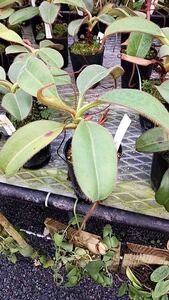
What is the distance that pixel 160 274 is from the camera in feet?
2.46

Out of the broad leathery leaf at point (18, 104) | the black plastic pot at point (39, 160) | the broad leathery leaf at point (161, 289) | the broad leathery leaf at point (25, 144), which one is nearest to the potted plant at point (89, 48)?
the black plastic pot at point (39, 160)

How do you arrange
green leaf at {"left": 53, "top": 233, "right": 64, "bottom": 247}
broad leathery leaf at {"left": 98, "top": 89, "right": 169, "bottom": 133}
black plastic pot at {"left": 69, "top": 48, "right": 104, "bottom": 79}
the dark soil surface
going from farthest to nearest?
1. black plastic pot at {"left": 69, "top": 48, "right": 104, "bottom": 79}
2. the dark soil surface
3. green leaf at {"left": 53, "top": 233, "right": 64, "bottom": 247}
4. broad leathery leaf at {"left": 98, "top": 89, "right": 169, "bottom": 133}

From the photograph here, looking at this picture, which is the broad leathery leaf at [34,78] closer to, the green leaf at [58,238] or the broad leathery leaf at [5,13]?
the green leaf at [58,238]

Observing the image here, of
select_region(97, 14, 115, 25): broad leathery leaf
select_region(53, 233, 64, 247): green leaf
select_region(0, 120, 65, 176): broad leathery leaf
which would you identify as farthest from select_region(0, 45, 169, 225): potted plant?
select_region(97, 14, 115, 25): broad leathery leaf

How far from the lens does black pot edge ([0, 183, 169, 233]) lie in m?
0.75

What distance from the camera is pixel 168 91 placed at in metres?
0.68

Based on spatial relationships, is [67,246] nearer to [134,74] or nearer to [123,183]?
[123,183]

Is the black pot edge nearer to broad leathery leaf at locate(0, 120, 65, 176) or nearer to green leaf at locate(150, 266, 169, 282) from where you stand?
green leaf at locate(150, 266, 169, 282)

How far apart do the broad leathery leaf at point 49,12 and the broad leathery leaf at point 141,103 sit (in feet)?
2.05

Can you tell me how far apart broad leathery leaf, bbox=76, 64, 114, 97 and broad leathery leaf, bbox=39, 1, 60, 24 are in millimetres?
479

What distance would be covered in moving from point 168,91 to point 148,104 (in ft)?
0.31

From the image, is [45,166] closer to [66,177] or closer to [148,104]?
[66,177]

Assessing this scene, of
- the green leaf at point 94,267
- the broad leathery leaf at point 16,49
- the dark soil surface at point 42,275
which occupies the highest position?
the broad leathery leaf at point 16,49

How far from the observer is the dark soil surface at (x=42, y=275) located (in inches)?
39.9
